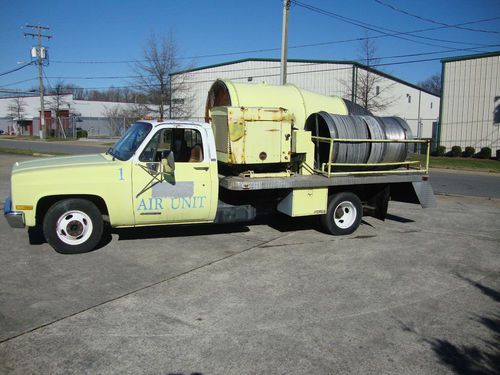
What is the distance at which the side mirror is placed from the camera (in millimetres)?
6409

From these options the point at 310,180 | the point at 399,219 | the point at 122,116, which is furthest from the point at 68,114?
the point at 310,180

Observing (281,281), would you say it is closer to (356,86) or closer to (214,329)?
(214,329)

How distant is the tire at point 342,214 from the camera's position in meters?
8.16

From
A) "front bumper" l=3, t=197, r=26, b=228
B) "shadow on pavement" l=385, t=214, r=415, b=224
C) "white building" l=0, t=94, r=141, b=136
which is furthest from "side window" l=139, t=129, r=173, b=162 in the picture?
"white building" l=0, t=94, r=141, b=136

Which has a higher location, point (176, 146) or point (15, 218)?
point (176, 146)

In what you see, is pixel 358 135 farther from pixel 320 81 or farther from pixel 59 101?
pixel 59 101

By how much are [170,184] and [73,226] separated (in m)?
1.48

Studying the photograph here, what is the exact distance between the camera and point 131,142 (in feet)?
23.2

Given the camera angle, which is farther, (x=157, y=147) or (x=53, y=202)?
(x=157, y=147)

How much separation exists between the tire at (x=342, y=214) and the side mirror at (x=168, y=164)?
298 cm

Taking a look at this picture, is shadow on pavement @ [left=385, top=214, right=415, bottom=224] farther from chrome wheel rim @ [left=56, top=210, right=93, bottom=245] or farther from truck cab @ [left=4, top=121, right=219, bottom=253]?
chrome wheel rim @ [left=56, top=210, right=93, bottom=245]

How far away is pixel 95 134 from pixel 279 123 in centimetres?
6001

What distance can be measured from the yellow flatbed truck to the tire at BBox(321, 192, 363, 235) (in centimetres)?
2

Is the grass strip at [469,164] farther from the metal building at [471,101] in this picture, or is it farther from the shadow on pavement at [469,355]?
the shadow on pavement at [469,355]
